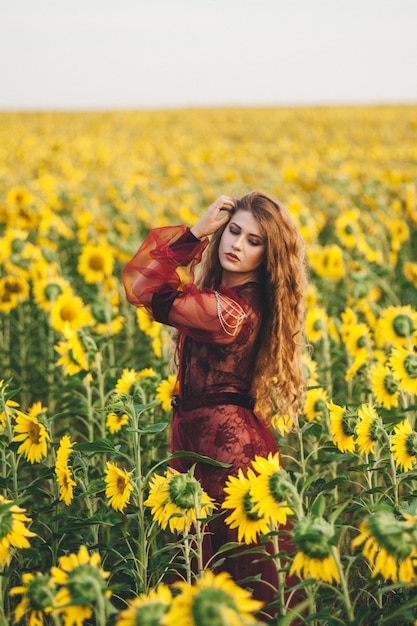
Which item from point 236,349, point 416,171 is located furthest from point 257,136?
point 236,349

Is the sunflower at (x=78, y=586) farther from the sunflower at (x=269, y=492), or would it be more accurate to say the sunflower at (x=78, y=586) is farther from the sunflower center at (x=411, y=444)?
the sunflower center at (x=411, y=444)

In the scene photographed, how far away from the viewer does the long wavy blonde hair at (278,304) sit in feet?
8.66

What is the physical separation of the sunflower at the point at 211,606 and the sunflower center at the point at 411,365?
1668mm

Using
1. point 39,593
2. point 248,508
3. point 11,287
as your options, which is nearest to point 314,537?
point 248,508

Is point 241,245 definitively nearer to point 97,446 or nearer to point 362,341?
point 97,446

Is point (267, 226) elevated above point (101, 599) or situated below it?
above

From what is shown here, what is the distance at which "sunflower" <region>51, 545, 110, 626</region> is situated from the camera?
1526 millimetres

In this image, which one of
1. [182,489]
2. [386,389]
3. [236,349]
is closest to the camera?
[182,489]

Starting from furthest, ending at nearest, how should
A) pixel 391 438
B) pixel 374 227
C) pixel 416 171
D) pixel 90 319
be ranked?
1. pixel 416 171
2. pixel 374 227
3. pixel 90 319
4. pixel 391 438

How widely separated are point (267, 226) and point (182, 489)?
3.40ft

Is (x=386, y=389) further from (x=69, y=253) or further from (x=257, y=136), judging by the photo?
(x=257, y=136)

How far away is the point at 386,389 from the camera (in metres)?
2.95

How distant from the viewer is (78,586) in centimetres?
154

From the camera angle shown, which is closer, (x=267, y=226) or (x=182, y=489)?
(x=182, y=489)
